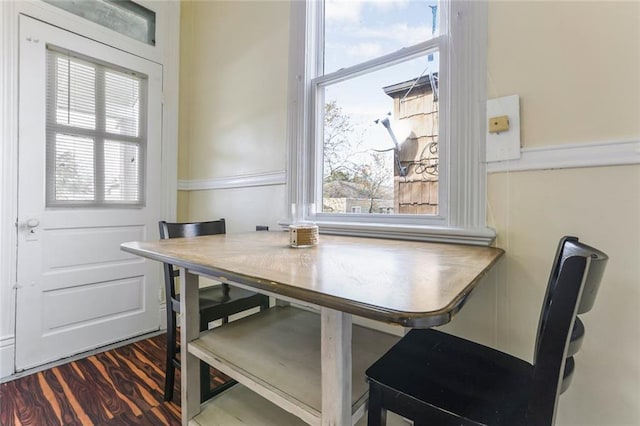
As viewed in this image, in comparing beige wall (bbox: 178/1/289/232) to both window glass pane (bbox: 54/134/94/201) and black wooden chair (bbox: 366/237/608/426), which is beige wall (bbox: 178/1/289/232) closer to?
window glass pane (bbox: 54/134/94/201)

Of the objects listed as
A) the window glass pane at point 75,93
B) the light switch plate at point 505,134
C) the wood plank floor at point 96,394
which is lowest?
the wood plank floor at point 96,394

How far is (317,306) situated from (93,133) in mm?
2294

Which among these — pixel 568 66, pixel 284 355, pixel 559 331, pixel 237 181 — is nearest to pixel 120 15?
pixel 237 181

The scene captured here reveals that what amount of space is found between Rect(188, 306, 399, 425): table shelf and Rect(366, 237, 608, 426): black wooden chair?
0.39ft

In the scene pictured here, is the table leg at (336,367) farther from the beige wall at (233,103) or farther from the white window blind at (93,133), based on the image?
the white window blind at (93,133)

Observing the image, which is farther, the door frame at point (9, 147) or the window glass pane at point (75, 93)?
the window glass pane at point (75, 93)

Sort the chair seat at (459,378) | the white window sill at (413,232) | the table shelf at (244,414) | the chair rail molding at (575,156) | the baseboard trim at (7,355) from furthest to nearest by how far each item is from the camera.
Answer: the baseboard trim at (7,355) → the white window sill at (413,232) → the table shelf at (244,414) → the chair rail molding at (575,156) → the chair seat at (459,378)

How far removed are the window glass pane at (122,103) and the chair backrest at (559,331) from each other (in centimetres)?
271

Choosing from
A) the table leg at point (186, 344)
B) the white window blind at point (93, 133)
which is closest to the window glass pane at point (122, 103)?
the white window blind at point (93, 133)

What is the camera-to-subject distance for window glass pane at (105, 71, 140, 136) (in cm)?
219

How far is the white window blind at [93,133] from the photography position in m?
1.96

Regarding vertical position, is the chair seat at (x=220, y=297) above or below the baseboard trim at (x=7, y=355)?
above

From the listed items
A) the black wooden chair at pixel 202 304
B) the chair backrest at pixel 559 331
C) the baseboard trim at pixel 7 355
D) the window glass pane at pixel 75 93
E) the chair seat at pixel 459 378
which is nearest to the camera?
the chair backrest at pixel 559 331

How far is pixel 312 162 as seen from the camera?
181 cm
